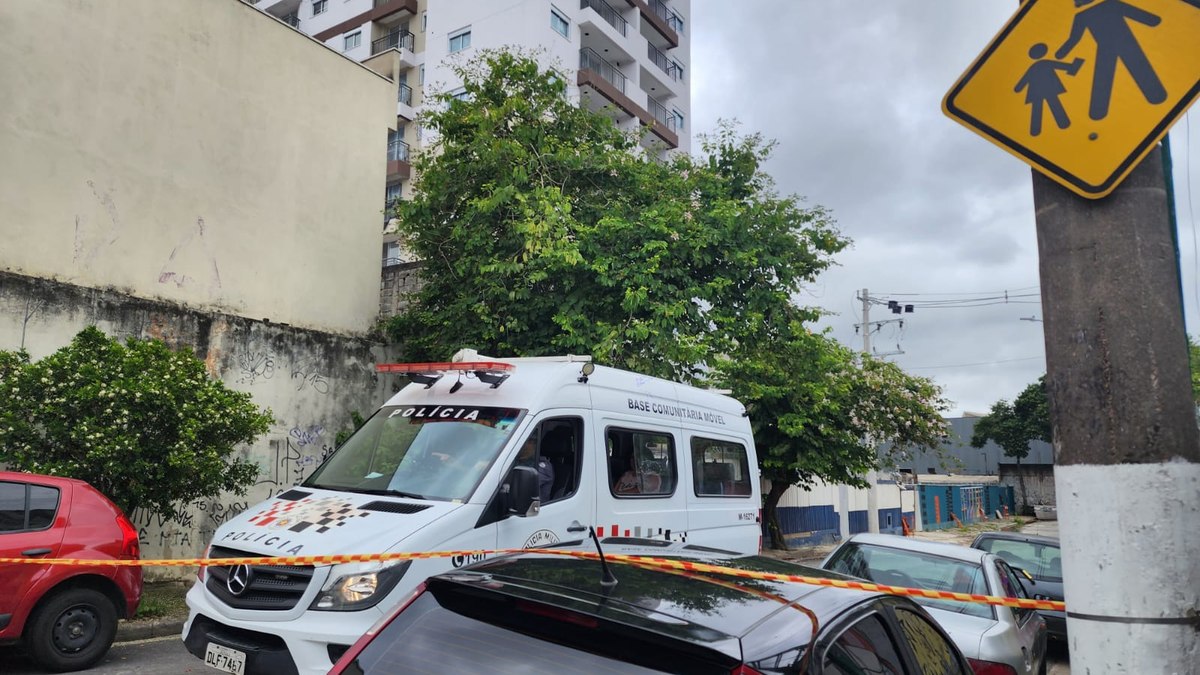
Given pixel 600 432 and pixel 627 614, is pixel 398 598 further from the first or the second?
pixel 627 614

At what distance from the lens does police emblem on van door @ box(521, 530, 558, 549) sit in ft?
20.2

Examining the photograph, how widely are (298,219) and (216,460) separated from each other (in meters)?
5.18

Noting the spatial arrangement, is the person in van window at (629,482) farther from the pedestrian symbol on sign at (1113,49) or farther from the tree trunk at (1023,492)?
the tree trunk at (1023,492)

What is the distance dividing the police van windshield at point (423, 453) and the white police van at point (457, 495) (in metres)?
0.01

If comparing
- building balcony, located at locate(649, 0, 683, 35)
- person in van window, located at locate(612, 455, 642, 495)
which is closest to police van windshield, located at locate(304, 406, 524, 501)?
person in van window, located at locate(612, 455, 642, 495)

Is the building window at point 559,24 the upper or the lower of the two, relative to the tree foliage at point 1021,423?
upper

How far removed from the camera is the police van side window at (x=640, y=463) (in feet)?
23.9

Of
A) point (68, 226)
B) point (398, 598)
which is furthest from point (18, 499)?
point (68, 226)

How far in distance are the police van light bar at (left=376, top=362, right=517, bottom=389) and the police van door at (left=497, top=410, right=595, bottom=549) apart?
556 millimetres

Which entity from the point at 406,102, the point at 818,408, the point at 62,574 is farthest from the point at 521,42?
the point at 62,574

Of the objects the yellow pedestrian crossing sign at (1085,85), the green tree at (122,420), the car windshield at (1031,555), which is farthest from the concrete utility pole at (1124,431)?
the green tree at (122,420)

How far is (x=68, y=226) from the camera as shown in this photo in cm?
1081

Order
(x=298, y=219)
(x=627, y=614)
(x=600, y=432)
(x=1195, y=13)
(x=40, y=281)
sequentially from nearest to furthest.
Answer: (x=627, y=614) < (x=1195, y=13) < (x=600, y=432) < (x=40, y=281) < (x=298, y=219)

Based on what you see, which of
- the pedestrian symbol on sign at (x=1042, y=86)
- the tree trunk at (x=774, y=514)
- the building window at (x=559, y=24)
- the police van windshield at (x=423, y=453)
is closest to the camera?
the pedestrian symbol on sign at (x=1042, y=86)
